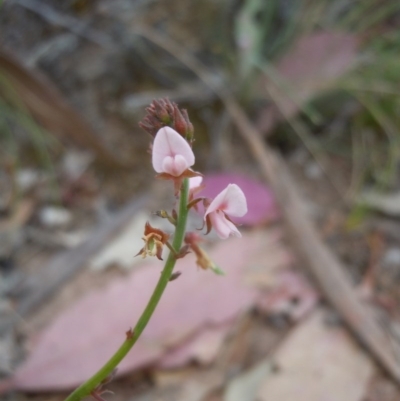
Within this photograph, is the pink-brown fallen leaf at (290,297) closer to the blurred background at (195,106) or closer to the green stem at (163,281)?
the blurred background at (195,106)

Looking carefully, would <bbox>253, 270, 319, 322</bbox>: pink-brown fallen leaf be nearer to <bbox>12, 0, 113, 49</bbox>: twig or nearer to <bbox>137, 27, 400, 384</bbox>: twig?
<bbox>137, 27, 400, 384</bbox>: twig

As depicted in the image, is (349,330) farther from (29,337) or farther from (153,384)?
(29,337)

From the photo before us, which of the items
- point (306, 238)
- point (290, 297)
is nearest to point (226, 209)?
point (290, 297)

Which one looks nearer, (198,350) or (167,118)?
(167,118)

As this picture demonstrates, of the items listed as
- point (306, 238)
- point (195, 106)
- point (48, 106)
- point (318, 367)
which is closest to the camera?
point (318, 367)

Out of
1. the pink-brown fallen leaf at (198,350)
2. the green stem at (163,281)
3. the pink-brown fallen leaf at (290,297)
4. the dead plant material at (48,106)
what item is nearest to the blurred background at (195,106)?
the dead plant material at (48,106)

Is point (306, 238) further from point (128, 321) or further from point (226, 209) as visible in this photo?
point (226, 209)
